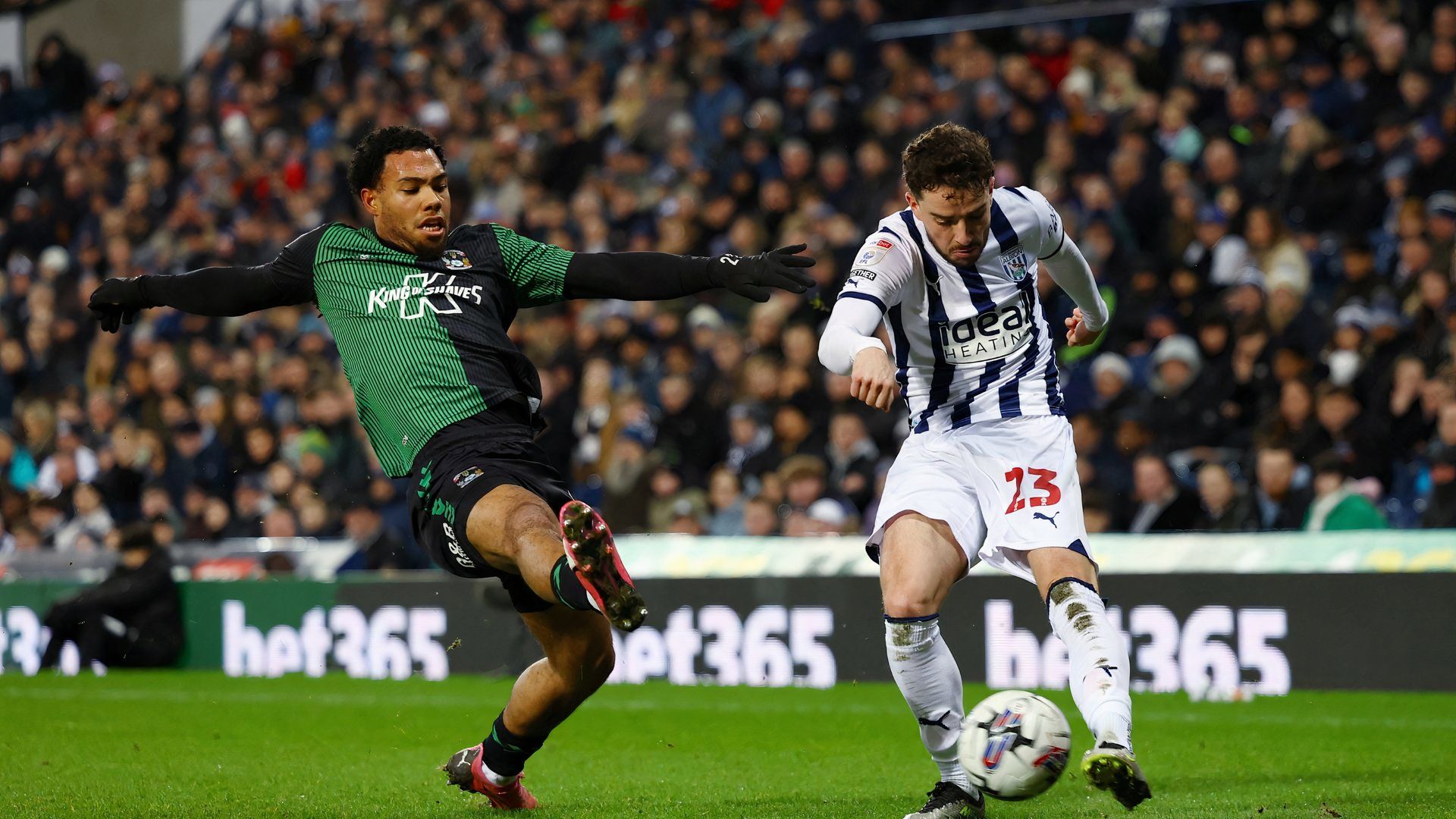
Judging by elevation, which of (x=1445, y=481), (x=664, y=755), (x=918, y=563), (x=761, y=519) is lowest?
(x=664, y=755)

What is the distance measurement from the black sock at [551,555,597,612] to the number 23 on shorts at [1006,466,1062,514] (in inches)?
62.1

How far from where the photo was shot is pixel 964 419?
614 centimetres

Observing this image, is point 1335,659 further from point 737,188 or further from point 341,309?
point 737,188

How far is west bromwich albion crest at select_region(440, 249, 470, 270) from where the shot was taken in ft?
20.4

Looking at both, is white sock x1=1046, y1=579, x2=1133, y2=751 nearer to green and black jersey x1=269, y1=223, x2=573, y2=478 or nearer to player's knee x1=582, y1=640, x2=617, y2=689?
player's knee x1=582, y1=640, x2=617, y2=689

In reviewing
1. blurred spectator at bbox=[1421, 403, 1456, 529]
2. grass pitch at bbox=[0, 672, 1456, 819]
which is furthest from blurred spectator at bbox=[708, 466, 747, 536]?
blurred spectator at bbox=[1421, 403, 1456, 529]

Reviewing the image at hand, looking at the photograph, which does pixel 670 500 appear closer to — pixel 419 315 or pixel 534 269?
pixel 534 269

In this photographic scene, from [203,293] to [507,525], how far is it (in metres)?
1.63

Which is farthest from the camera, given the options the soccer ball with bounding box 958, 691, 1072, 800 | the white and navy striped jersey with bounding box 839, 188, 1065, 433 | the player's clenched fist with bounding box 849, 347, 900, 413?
the white and navy striped jersey with bounding box 839, 188, 1065, 433

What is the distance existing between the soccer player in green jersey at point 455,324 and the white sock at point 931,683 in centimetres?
104

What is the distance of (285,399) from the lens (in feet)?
54.0

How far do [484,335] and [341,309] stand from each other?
1.73 feet

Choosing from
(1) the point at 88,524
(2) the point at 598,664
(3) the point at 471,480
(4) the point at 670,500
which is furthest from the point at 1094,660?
(1) the point at 88,524

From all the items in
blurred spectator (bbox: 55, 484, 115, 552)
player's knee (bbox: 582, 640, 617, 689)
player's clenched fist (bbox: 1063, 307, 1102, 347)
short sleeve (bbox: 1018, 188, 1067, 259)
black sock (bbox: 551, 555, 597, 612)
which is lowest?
blurred spectator (bbox: 55, 484, 115, 552)
